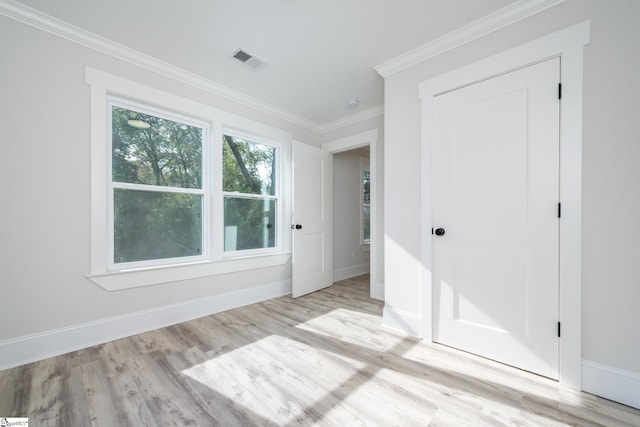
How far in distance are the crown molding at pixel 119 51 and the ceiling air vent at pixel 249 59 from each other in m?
0.61

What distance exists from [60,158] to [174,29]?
1402mm

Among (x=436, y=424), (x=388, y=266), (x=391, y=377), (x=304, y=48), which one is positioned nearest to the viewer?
(x=436, y=424)

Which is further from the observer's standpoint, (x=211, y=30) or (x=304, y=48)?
(x=304, y=48)

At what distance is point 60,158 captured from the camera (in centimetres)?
213

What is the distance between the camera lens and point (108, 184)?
2.42 metres

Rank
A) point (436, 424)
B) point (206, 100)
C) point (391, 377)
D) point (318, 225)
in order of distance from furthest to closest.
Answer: point (318, 225)
point (206, 100)
point (391, 377)
point (436, 424)

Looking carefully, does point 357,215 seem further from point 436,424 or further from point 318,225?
point 436,424

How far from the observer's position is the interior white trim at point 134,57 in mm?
1957

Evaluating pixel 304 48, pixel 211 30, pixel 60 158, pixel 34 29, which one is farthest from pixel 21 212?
pixel 304 48

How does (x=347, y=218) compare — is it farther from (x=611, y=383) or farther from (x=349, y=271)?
(x=611, y=383)

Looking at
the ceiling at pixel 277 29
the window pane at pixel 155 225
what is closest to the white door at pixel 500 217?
the ceiling at pixel 277 29

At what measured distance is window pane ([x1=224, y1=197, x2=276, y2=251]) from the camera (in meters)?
3.31

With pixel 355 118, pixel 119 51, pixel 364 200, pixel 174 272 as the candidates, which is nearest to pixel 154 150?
pixel 119 51

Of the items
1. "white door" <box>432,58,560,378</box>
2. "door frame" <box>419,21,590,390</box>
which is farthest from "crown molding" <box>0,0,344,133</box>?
"door frame" <box>419,21,590,390</box>
